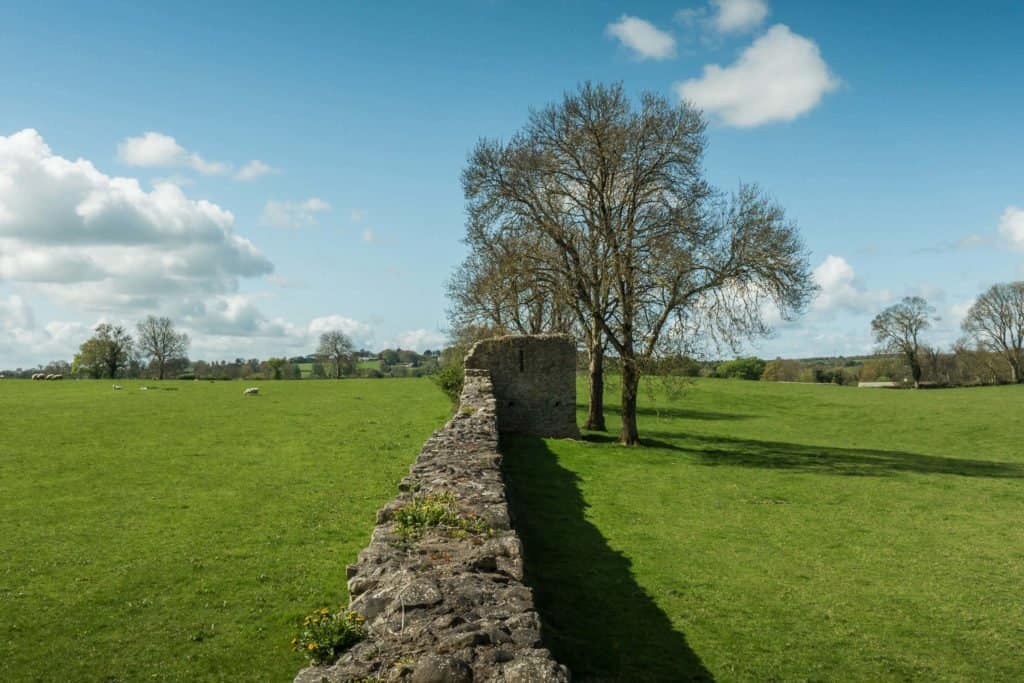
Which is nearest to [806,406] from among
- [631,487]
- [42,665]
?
[631,487]

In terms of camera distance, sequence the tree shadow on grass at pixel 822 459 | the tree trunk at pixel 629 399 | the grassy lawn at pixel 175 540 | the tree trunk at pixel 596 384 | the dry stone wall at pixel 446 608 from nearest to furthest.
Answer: the dry stone wall at pixel 446 608 → the grassy lawn at pixel 175 540 → the tree shadow on grass at pixel 822 459 → the tree trunk at pixel 629 399 → the tree trunk at pixel 596 384

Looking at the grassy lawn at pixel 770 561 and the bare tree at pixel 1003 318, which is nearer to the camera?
the grassy lawn at pixel 770 561

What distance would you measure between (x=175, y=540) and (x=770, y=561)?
9127 mm

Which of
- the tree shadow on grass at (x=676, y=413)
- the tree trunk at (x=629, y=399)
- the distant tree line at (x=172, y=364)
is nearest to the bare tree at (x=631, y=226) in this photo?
the tree trunk at (x=629, y=399)

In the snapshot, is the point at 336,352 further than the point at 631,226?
Yes

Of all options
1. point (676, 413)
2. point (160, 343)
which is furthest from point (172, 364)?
point (676, 413)

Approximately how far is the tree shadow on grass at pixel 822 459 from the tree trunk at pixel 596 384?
6.42 feet

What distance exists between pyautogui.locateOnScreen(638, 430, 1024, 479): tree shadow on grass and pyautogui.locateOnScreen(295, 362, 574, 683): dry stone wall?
54.1 ft

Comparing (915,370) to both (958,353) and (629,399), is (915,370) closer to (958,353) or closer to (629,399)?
(958,353)

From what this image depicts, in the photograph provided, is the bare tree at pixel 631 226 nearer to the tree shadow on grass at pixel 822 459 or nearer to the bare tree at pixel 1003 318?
the tree shadow on grass at pixel 822 459

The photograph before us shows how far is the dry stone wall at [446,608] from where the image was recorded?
407cm

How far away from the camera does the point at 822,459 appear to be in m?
23.8

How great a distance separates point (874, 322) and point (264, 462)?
6495 centimetres

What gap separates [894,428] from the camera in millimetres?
35219
